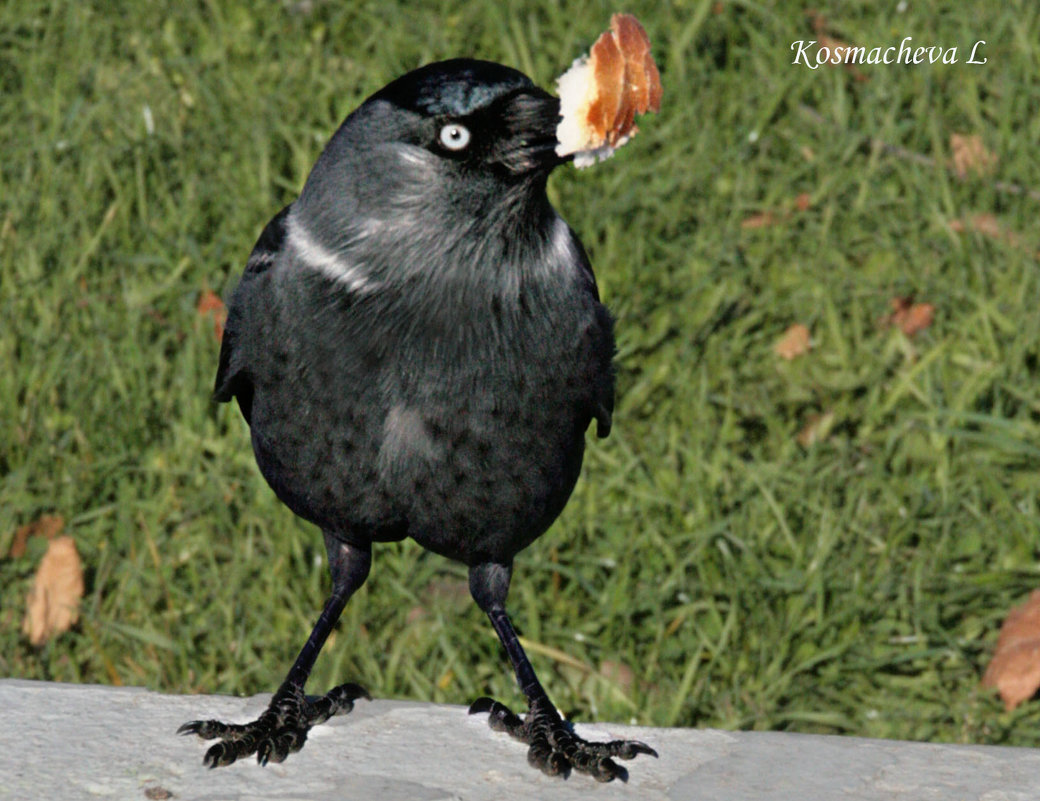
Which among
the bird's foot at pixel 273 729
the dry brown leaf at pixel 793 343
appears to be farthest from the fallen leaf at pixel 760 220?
the bird's foot at pixel 273 729

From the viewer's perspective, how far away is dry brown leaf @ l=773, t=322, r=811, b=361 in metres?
4.93

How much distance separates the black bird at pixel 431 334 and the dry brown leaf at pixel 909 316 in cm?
213

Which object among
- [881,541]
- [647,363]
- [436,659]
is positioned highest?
[647,363]

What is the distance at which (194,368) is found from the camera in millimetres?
4641

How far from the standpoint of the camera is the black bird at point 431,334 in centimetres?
289

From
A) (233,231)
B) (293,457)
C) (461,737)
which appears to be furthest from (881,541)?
(233,231)

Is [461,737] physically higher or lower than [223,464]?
lower

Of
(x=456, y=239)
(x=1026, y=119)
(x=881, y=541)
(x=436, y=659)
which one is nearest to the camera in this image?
(x=456, y=239)

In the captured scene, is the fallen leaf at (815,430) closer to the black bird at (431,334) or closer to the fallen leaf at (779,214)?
the fallen leaf at (779,214)

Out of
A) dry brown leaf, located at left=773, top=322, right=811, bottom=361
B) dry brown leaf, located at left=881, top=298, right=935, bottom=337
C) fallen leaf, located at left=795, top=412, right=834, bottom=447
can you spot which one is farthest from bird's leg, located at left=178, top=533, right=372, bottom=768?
dry brown leaf, located at left=881, top=298, right=935, bottom=337

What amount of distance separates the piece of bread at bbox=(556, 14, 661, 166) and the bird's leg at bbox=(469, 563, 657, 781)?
968 mm

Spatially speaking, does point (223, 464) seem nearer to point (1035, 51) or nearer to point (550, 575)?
point (550, 575)

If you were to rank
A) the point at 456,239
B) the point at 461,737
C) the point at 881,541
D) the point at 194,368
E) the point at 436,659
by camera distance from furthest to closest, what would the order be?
the point at 194,368 → the point at 881,541 → the point at 436,659 → the point at 461,737 → the point at 456,239

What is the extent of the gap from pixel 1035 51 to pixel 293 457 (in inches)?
147
